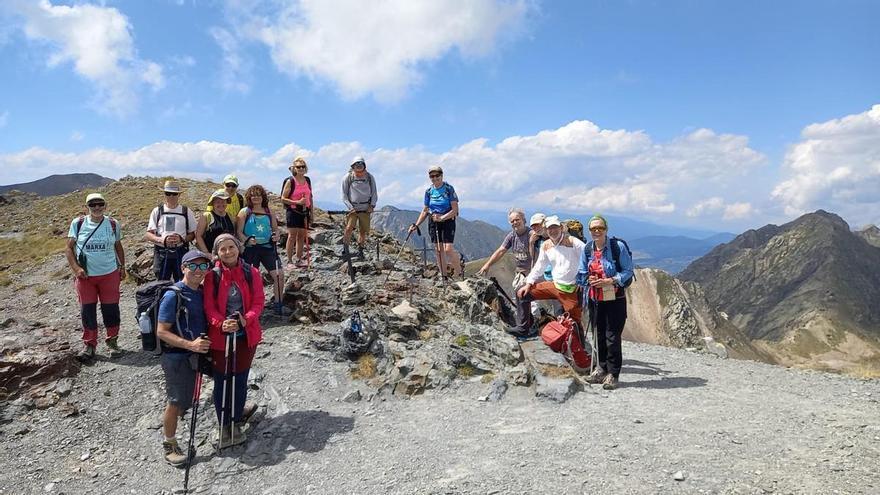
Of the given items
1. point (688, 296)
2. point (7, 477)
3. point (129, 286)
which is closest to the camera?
point (7, 477)

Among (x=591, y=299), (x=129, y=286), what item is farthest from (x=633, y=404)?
(x=129, y=286)

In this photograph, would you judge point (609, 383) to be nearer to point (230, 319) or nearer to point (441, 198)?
point (441, 198)

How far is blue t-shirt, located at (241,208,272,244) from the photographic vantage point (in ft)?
34.8

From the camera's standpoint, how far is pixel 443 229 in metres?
12.7

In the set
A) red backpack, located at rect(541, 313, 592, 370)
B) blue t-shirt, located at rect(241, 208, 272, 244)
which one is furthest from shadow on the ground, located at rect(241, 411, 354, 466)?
red backpack, located at rect(541, 313, 592, 370)

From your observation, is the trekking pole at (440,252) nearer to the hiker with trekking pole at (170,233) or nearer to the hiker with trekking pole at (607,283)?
the hiker with trekking pole at (607,283)

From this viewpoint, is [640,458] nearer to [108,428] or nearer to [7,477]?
[108,428]

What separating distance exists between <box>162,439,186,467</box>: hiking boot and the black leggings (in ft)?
23.7

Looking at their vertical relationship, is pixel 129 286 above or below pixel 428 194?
below

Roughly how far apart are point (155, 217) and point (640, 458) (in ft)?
31.7

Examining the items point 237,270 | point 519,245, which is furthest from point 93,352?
point 519,245

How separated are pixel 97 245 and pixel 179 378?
178 inches

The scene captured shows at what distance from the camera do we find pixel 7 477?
24.9 ft

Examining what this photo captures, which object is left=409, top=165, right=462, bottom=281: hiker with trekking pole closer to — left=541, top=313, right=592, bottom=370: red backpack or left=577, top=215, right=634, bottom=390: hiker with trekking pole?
left=541, top=313, right=592, bottom=370: red backpack
